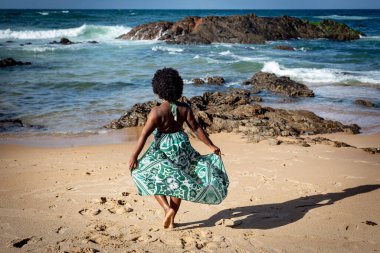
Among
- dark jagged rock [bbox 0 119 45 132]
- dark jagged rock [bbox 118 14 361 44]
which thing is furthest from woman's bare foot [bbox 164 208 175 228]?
dark jagged rock [bbox 118 14 361 44]

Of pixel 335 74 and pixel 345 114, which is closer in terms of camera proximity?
pixel 345 114

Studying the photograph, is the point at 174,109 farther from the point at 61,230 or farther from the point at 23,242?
the point at 23,242

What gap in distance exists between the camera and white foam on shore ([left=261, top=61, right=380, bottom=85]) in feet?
50.1

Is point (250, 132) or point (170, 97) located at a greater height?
point (170, 97)

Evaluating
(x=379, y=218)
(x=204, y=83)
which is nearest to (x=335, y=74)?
(x=204, y=83)

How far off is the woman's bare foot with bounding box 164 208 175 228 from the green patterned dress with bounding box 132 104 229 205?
0.79 feet

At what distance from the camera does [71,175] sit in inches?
222

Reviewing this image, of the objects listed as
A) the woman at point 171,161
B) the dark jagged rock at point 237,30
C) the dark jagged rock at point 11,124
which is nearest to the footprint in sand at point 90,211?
the woman at point 171,161

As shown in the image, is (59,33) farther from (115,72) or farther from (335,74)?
(335,74)

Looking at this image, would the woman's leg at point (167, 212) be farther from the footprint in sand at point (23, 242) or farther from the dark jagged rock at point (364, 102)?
the dark jagged rock at point (364, 102)

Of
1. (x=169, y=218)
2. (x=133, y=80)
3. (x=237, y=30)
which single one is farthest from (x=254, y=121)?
(x=237, y=30)

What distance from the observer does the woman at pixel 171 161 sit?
12.0 feet

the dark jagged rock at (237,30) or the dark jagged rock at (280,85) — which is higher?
the dark jagged rock at (237,30)

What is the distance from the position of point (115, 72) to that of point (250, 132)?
34.7ft
